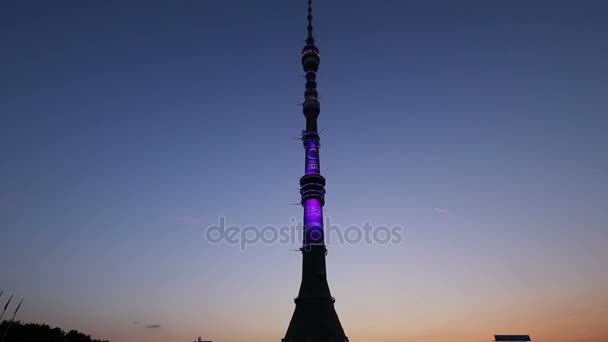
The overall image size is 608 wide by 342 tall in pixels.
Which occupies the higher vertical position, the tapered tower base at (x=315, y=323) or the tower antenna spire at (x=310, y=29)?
the tower antenna spire at (x=310, y=29)

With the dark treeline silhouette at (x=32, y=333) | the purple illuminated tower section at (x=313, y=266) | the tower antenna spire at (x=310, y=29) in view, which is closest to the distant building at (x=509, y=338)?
the purple illuminated tower section at (x=313, y=266)

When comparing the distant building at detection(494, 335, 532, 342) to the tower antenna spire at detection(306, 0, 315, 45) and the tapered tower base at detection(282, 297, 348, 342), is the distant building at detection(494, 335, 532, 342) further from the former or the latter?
the tower antenna spire at detection(306, 0, 315, 45)

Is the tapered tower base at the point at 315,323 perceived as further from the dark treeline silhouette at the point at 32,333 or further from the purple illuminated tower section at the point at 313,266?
the dark treeline silhouette at the point at 32,333

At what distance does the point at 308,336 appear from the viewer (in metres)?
95.3

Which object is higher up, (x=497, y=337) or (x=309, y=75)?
(x=309, y=75)

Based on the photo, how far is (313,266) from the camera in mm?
102438

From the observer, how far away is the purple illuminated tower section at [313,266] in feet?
316

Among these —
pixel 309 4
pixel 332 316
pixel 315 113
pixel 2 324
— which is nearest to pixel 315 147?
pixel 315 113

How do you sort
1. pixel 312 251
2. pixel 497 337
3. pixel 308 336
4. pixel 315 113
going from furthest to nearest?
pixel 315 113 → pixel 497 337 → pixel 312 251 → pixel 308 336

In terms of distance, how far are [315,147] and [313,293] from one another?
3875cm

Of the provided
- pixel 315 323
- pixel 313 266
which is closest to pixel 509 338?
pixel 315 323

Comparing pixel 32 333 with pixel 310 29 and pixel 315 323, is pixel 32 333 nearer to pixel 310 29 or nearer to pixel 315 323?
pixel 315 323

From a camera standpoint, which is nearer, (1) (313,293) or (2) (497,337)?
(1) (313,293)

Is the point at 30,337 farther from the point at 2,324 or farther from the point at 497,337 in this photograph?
the point at 497,337
